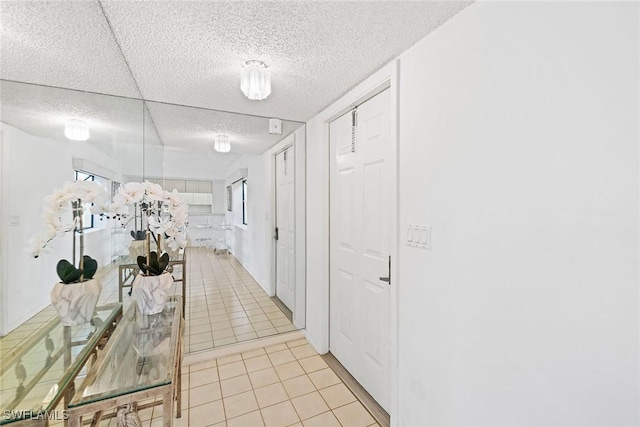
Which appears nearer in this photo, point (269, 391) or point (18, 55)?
point (18, 55)

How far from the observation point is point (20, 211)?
1.07m

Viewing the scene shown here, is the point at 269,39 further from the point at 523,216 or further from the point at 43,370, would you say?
Answer: the point at 43,370

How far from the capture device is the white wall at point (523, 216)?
799 millimetres

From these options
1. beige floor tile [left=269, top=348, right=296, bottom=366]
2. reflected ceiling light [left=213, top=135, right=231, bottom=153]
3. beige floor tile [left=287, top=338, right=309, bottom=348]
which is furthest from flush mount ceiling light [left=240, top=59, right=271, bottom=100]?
beige floor tile [left=287, top=338, right=309, bottom=348]

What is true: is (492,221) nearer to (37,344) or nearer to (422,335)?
(422,335)

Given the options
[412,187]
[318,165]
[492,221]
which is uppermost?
[318,165]

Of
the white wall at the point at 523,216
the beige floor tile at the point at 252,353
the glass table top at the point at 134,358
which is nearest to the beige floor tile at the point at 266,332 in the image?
the beige floor tile at the point at 252,353

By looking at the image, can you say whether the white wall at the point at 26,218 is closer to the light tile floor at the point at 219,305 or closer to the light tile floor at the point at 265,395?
the light tile floor at the point at 219,305

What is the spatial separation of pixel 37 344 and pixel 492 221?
185cm

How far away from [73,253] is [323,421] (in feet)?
5.44

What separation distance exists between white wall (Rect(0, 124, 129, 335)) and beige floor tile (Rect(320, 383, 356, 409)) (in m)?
1.68

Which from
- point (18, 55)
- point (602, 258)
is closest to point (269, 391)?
point (602, 258)

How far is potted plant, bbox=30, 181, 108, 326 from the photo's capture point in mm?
1160

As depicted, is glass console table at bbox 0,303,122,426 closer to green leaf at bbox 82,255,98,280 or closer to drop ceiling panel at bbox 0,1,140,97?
green leaf at bbox 82,255,98,280
